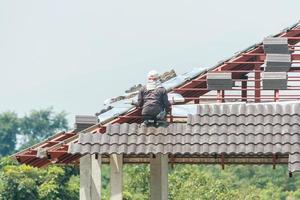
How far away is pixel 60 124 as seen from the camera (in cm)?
16750

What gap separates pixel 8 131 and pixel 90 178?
142m

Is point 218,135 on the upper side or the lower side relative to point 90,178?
upper

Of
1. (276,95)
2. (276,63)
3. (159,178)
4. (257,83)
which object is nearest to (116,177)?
(159,178)

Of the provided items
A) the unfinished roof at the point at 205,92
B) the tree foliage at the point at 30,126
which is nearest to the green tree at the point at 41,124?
the tree foliage at the point at 30,126

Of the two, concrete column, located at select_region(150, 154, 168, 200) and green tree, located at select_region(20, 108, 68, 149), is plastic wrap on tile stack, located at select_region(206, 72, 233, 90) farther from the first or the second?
green tree, located at select_region(20, 108, 68, 149)

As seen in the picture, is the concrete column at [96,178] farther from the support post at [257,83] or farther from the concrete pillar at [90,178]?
the support post at [257,83]

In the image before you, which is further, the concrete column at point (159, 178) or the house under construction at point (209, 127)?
the concrete column at point (159, 178)

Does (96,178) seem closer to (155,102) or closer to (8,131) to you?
(155,102)

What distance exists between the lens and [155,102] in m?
26.8

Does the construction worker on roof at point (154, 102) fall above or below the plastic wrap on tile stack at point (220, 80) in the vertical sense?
below

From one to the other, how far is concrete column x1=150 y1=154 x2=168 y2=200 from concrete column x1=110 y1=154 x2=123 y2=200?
684mm

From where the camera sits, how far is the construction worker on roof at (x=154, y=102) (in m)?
26.8

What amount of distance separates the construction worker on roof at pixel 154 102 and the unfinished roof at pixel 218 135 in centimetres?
19

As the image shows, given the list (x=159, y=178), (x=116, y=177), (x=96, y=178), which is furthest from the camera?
(x=159, y=178)
